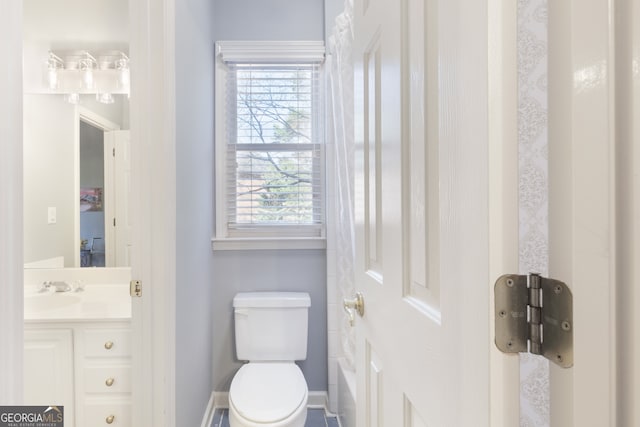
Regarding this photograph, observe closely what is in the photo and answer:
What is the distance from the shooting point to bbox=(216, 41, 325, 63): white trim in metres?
2.18

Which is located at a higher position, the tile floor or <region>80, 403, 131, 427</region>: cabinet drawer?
<region>80, 403, 131, 427</region>: cabinet drawer

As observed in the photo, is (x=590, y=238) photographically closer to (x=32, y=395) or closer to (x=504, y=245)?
(x=504, y=245)

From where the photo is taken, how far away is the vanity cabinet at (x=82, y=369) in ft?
4.76

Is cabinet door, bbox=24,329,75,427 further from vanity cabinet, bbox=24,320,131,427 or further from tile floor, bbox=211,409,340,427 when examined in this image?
tile floor, bbox=211,409,340,427

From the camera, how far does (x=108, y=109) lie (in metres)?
2.00

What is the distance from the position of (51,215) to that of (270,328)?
1381 millimetres

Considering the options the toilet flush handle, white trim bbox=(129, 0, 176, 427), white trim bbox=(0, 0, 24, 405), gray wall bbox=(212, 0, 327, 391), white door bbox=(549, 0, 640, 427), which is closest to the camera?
white door bbox=(549, 0, 640, 427)

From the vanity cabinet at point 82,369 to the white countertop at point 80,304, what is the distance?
1.4 inches

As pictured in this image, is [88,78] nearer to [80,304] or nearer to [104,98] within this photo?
[104,98]

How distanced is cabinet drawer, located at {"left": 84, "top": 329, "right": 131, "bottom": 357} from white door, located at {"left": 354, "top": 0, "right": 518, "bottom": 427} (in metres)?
1.08

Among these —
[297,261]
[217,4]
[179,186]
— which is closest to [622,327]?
[179,186]

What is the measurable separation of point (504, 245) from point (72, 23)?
8.02 feet

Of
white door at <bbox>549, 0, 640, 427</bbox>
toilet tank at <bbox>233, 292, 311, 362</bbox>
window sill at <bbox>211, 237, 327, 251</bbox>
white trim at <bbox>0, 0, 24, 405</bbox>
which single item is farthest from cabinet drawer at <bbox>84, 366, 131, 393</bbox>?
white door at <bbox>549, 0, 640, 427</bbox>

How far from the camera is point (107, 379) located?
1486 millimetres
